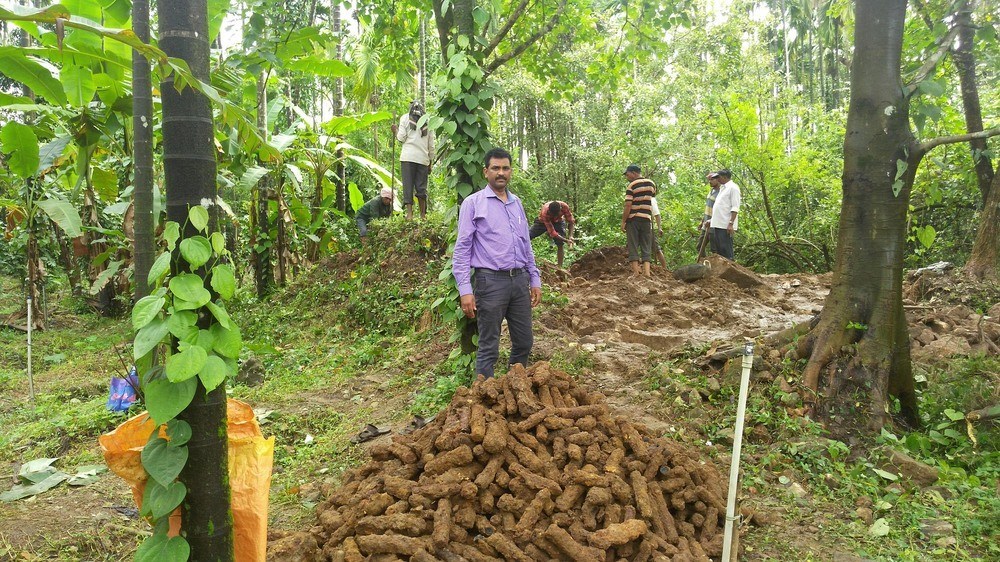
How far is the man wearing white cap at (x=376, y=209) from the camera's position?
11016 mm

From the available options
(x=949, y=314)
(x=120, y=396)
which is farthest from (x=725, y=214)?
(x=120, y=396)

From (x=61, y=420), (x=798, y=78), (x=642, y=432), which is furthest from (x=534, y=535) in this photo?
(x=798, y=78)

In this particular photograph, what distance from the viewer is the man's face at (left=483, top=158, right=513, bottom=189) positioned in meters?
4.75

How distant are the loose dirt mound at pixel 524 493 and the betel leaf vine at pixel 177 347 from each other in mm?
1215

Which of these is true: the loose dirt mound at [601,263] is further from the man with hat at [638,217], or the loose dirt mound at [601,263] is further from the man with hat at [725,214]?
the man with hat at [725,214]

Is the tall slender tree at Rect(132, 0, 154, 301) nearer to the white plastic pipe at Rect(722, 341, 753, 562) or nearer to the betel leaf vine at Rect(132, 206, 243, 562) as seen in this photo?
the betel leaf vine at Rect(132, 206, 243, 562)

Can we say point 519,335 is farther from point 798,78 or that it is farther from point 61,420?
point 798,78

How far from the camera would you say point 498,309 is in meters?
4.79

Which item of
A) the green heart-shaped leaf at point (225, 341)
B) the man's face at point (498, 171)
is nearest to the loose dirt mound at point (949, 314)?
the man's face at point (498, 171)

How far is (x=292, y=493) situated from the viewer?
13.8ft

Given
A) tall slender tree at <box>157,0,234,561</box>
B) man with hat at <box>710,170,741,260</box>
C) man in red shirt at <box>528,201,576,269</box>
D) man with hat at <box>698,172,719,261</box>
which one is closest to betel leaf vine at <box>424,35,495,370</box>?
tall slender tree at <box>157,0,234,561</box>

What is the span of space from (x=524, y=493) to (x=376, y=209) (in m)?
8.63

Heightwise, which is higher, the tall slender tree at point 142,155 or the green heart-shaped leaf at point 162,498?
the tall slender tree at point 142,155

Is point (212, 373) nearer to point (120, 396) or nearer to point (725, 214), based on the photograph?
point (120, 396)
